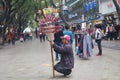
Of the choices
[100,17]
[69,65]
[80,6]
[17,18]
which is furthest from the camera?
[80,6]

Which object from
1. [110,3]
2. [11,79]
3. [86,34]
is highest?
[110,3]

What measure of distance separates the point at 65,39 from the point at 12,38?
128 ft

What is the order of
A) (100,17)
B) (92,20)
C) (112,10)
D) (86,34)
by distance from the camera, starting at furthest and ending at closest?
1. (92,20)
2. (100,17)
3. (112,10)
4. (86,34)

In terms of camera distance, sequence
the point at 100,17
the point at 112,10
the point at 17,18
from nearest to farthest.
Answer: the point at 112,10 → the point at 100,17 → the point at 17,18

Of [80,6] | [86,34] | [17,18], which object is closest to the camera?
[86,34]

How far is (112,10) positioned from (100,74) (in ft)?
118

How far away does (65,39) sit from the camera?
14070 millimetres

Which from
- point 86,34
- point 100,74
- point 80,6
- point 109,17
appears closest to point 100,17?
point 109,17

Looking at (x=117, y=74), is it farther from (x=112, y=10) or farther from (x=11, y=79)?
(x=112, y=10)

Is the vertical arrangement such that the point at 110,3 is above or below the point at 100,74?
above

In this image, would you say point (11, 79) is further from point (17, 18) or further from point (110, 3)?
point (17, 18)

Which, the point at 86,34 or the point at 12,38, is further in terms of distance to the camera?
the point at 12,38

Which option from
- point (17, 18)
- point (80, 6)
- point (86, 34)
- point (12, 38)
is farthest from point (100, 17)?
point (86, 34)

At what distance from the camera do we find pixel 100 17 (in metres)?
58.8
